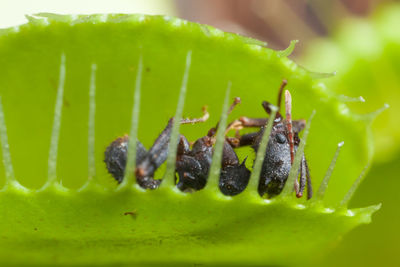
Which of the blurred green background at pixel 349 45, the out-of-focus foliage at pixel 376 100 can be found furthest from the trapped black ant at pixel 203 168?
the out-of-focus foliage at pixel 376 100

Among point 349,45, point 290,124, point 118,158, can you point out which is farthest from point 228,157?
point 349,45

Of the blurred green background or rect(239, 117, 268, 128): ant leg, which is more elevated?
the blurred green background

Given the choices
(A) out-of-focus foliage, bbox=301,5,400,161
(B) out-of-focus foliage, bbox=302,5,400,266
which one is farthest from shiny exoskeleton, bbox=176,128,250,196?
(A) out-of-focus foliage, bbox=301,5,400,161

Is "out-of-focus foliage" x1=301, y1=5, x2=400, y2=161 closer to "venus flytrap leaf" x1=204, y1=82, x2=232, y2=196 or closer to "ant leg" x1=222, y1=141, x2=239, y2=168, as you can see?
"ant leg" x1=222, y1=141, x2=239, y2=168

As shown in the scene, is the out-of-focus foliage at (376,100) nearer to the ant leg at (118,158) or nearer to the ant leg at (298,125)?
the ant leg at (298,125)

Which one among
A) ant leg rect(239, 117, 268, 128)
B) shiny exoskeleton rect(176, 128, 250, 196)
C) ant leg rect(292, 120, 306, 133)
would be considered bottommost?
shiny exoskeleton rect(176, 128, 250, 196)

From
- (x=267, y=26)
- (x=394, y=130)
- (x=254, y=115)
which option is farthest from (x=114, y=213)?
(x=267, y=26)

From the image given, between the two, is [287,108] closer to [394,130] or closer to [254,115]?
[254,115]
